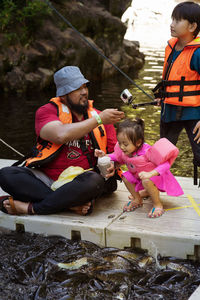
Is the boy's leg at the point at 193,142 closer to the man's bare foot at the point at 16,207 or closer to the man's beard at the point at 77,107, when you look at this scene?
the man's beard at the point at 77,107

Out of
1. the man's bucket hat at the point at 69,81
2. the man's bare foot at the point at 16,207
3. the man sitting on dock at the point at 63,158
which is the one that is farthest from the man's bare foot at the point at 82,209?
the man's bucket hat at the point at 69,81

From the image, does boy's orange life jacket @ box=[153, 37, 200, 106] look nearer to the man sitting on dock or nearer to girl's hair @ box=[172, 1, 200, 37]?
girl's hair @ box=[172, 1, 200, 37]

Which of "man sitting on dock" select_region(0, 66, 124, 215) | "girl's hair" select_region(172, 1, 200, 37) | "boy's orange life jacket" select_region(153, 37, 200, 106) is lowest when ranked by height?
"man sitting on dock" select_region(0, 66, 124, 215)

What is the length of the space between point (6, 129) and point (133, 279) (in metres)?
6.76

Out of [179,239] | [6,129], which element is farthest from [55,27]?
[179,239]

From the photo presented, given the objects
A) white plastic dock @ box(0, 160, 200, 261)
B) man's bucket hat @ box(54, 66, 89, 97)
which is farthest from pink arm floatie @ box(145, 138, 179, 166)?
man's bucket hat @ box(54, 66, 89, 97)

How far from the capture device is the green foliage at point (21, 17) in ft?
45.8

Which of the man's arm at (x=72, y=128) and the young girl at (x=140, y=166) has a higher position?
the man's arm at (x=72, y=128)

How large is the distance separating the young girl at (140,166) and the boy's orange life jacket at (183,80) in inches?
25.0

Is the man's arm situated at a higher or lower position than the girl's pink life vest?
higher

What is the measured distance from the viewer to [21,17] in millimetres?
14500

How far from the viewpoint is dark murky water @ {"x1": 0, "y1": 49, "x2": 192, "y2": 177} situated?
7.79 meters

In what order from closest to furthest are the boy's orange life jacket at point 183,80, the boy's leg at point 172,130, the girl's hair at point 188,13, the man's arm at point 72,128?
the man's arm at point 72,128 < the girl's hair at point 188,13 < the boy's orange life jacket at point 183,80 < the boy's leg at point 172,130

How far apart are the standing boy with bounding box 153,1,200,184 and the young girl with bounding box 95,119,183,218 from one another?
1.53 feet
